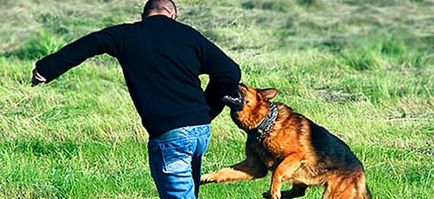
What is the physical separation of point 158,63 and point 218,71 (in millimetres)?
381

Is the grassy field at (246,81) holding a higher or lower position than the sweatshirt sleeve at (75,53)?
lower

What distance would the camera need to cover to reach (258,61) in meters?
16.6

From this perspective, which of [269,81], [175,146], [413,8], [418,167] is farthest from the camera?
[413,8]

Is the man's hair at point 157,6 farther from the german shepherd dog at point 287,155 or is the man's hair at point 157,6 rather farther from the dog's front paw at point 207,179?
the dog's front paw at point 207,179

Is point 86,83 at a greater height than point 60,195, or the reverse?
point 60,195

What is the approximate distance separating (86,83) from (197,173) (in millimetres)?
8481

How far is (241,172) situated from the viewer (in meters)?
6.49

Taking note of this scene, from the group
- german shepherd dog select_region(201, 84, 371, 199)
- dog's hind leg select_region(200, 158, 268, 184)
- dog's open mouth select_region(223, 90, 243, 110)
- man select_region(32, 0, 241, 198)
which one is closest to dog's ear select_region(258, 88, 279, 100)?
german shepherd dog select_region(201, 84, 371, 199)

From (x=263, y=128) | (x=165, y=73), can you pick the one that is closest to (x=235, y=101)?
(x=263, y=128)

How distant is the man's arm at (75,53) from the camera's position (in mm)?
5039

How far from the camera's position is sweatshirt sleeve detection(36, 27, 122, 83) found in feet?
16.5

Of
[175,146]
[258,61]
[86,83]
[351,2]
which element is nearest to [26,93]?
[86,83]

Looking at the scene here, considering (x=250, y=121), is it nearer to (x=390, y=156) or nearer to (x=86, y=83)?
(x=390, y=156)

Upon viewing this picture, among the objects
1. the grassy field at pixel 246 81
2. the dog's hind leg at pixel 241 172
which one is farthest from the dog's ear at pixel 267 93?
the grassy field at pixel 246 81
